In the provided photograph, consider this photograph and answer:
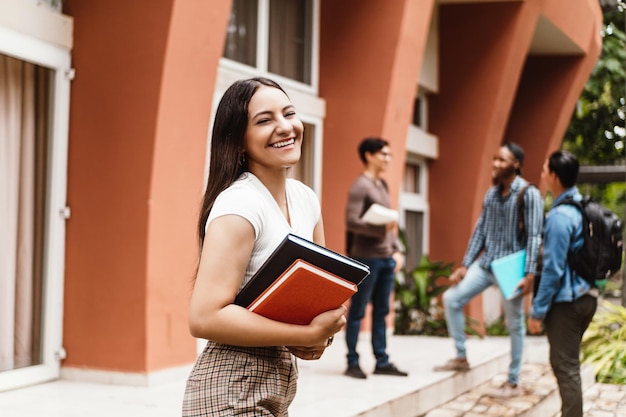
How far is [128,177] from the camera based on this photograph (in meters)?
5.80

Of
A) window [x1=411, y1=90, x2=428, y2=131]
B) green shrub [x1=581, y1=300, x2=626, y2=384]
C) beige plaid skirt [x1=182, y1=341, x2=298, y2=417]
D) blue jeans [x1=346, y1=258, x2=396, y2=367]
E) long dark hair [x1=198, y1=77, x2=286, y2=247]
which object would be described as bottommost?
green shrub [x1=581, y1=300, x2=626, y2=384]

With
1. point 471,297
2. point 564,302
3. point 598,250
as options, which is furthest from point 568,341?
point 471,297

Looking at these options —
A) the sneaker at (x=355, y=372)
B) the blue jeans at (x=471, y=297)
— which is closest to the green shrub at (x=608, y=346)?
the blue jeans at (x=471, y=297)

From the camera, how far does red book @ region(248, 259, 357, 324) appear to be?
6.51 ft

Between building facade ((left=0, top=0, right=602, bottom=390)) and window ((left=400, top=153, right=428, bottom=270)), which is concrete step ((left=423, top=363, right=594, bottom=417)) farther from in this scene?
window ((left=400, top=153, right=428, bottom=270))

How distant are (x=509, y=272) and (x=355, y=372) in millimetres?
1415

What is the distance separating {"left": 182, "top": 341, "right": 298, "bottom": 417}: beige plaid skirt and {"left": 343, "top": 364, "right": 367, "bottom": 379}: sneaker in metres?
4.41

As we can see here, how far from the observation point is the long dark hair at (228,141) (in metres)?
2.19

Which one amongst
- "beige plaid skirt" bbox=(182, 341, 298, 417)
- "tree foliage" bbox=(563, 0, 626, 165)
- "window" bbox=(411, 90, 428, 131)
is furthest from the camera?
"tree foliage" bbox=(563, 0, 626, 165)

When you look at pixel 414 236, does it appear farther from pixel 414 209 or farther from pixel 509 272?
pixel 509 272

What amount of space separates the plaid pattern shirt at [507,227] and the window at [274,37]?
8.73 feet

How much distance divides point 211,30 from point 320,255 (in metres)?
4.47

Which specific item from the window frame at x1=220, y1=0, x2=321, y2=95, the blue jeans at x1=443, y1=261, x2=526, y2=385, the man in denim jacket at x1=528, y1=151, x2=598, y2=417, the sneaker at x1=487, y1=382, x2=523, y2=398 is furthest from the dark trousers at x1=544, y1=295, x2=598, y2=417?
the window frame at x1=220, y1=0, x2=321, y2=95

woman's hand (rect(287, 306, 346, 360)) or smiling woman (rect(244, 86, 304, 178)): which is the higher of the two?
smiling woman (rect(244, 86, 304, 178))
